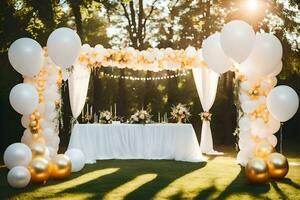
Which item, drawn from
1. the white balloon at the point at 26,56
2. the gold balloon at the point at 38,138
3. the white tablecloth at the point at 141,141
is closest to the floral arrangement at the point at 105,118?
the white tablecloth at the point at 141,141

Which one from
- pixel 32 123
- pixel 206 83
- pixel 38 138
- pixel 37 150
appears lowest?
pixel 37 150

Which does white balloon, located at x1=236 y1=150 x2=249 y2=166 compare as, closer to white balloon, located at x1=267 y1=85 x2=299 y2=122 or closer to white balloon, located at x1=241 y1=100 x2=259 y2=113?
white balloon, located at x1=241 y1=100 x2=259 y2=113

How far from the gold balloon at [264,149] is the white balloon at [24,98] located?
4537 mm

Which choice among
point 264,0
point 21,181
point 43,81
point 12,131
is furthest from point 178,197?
point 264,0

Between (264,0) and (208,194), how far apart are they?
13.7m

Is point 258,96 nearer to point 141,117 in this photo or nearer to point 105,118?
point 141,117

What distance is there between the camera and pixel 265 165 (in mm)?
8242

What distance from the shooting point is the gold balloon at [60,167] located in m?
8.62

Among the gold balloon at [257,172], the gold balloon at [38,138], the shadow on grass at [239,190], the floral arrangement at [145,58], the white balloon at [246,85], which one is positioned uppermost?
the floral arrangement at [145,58]

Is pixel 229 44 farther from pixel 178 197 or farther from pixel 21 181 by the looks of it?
pixel 21 181

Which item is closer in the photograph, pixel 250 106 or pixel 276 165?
pixel 276 165

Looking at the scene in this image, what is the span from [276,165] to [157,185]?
7.46ft

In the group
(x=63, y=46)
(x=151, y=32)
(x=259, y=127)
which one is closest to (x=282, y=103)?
(x=259, y=127)

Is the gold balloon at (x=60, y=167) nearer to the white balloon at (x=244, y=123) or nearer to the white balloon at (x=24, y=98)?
the white balloon at (x=24, y=98)
